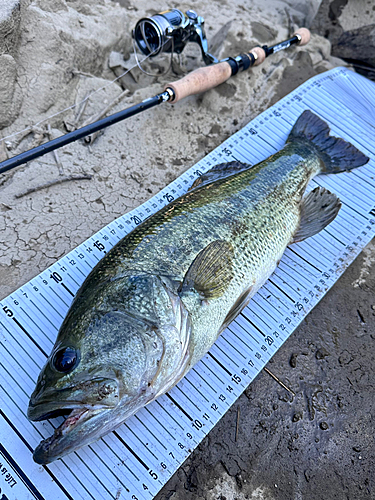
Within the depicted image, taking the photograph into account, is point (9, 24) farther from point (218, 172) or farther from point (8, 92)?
point (218, 172)

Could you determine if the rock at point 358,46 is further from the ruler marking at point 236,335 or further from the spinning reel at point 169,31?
the ruler marking at point 236,335

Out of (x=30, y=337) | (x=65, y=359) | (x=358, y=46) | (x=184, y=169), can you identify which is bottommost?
(x=30, y=337)

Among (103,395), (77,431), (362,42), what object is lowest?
(77,431)

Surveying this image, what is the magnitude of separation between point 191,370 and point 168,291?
855 mm

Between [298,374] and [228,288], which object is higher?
[228,288]

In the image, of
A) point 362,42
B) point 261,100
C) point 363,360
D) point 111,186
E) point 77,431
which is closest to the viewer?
point 77,431

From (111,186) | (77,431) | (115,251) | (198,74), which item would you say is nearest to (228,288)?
(115,251)

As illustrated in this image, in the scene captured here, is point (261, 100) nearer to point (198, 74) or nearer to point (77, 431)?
point (198, 74)

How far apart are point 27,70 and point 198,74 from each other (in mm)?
1883

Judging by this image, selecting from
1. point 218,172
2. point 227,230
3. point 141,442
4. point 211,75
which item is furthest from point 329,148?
point 141,442

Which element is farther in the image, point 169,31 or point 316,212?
point 169,31

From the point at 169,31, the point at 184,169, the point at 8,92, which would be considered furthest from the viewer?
the point at 184,169

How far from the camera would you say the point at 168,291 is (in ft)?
8.02

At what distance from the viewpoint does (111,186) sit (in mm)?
3842
